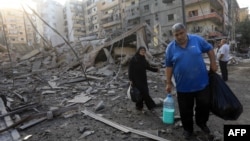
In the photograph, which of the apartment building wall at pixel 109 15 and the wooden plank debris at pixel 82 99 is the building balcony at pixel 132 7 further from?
the wooden plank debris at pixel 82 99

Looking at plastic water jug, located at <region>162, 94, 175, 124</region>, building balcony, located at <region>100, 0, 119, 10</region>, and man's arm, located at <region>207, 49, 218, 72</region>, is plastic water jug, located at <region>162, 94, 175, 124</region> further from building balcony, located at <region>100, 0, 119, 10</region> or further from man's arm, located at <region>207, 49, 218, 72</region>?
building balcony, located at <region>100, 0, 119, 10</region>

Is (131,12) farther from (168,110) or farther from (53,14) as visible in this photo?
(168,110)

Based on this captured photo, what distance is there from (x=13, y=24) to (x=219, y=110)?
76.0 metres

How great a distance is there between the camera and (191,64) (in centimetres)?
322

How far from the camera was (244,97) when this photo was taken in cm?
632

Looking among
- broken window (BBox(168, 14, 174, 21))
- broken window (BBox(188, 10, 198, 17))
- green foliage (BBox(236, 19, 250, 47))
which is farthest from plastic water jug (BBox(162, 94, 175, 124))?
green foliage (BBox(236, 19, 250, 47))

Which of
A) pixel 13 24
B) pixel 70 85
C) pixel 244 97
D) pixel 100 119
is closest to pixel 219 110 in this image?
pixel 100 119

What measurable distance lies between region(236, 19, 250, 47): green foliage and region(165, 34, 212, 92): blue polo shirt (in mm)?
37760

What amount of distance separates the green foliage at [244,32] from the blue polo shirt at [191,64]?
3776 cm

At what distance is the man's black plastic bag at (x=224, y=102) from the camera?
317cm

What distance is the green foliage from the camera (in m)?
35.7

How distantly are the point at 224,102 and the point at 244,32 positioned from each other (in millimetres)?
38243

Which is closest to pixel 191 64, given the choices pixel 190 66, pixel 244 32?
pixel 190 66

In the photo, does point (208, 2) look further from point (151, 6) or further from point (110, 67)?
point (110, 67)
